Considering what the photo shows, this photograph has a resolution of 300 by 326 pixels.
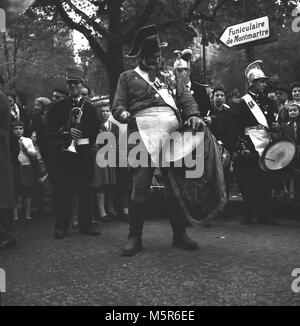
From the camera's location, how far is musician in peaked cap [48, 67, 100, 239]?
577 centimetres

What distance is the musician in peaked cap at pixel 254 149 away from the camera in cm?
623

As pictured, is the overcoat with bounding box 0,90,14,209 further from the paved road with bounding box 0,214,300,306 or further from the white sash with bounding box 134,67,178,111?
the white sash with bounding box 134,67,178,111

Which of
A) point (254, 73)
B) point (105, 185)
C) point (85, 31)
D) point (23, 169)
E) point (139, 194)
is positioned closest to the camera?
point (139, 194)

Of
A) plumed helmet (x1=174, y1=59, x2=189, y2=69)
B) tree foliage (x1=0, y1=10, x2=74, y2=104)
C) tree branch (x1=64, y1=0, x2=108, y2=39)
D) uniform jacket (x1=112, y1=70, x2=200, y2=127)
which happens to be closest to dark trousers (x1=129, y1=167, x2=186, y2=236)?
uniform jacket (x1=112, y1=70, x2=200, y2=127)

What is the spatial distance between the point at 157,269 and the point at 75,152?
215 centimetres

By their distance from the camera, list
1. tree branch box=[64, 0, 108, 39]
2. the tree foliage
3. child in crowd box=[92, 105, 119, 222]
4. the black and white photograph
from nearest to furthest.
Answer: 1. the black and white photograph
2. child in crowd box=[92, 105, 119, 222]
3. tree branch box=[64, 0, 108, 39]
4. the tree foliage

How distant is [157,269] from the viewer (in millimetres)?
4098

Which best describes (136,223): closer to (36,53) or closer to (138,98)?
(138,98)

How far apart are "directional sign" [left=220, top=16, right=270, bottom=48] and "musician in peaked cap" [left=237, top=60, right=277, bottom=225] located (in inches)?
38.0

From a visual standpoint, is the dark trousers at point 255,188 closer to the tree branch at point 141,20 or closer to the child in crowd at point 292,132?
the child in crowd at point 292,132

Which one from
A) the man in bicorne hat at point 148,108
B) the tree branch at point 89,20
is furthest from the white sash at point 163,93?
the tree branch at point 89,20

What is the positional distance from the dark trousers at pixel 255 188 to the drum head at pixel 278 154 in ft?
1.28

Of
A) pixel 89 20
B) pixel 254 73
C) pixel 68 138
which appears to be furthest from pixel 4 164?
pixel 89 20

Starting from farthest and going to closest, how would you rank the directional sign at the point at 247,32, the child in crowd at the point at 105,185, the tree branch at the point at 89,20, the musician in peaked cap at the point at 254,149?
the tree branch at the point at 89,20 → the directional sign at the point at 247,32 → the child in crowd at the point at 105,185 → the musician in peaked cap at the point at 254,149
